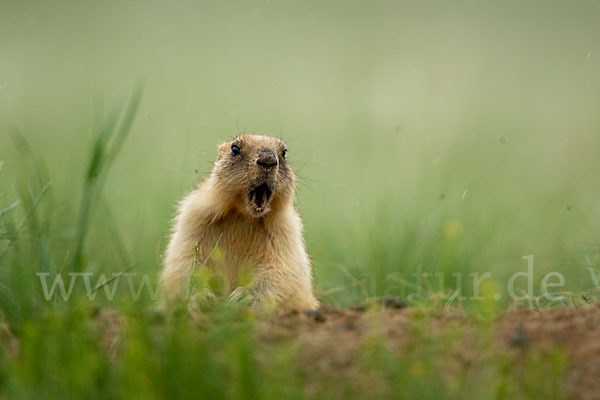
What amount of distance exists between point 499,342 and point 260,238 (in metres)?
2.14

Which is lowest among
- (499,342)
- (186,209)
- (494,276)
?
(494,276)

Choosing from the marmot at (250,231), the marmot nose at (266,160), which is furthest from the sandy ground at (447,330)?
the marmot nose at (266,160)

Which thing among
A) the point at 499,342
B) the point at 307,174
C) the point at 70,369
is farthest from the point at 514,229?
the point at 70,369

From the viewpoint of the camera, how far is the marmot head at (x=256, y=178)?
4.84 m

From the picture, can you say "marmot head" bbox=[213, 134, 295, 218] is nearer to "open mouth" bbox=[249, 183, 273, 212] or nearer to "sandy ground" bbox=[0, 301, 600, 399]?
"open mouth" bbox=[249, 183, 273, 212]

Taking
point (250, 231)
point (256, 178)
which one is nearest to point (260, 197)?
point (256, 178)

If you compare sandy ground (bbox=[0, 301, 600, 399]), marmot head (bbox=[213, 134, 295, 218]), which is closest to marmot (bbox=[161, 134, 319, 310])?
marmot head (bbox=[213, 134, 295, 218])

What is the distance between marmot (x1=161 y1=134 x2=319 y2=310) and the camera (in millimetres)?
4727

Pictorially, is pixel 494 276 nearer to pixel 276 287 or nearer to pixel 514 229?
pixel 514 229

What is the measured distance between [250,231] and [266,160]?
490mm

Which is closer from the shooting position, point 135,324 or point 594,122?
point 135,324

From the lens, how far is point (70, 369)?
9.06 ft

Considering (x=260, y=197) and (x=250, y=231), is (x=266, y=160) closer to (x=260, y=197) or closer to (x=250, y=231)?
(x=260, y=197)

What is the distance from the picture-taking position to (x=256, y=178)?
4.85 metres
